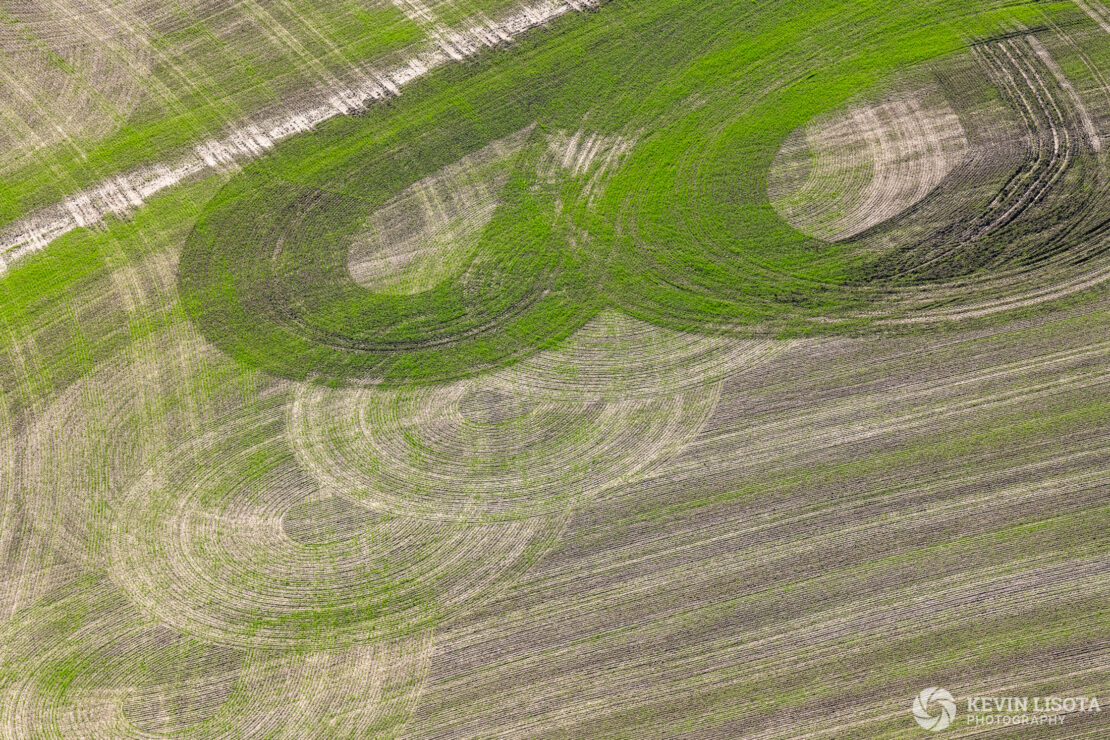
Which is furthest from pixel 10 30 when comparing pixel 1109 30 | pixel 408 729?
pixel 1109 30

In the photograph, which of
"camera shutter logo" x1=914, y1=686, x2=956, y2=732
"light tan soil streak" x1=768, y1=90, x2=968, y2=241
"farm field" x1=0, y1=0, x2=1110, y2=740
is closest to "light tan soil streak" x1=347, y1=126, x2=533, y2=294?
"farm field" x1=0, y1=0, x2=1110, y2=740

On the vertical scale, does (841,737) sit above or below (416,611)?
A: below

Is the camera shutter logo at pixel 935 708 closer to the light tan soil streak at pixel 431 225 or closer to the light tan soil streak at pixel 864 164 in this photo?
the light tan soil streak at pixel 864 164

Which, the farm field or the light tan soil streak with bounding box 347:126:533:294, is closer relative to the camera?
the farm field

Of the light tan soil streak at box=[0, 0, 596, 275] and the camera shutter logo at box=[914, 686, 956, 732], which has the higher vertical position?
the light tan soil streak at box=[0, 0, 596, 275]

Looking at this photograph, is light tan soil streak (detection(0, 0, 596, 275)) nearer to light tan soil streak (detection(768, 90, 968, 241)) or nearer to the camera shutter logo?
light tan soil streak (detection(768, 90, 968, 241))

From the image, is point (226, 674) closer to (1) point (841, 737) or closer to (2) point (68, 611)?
(2) point (68, 611)

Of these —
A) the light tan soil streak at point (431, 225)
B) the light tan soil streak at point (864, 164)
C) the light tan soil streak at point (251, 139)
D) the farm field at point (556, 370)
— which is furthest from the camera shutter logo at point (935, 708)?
the light tan soil streak at point (251, 139)

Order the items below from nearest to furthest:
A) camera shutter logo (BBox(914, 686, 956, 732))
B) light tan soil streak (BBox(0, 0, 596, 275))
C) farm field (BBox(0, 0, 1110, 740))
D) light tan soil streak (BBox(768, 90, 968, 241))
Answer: camera shutter logo (BBox(914, 686, 956, 732)) < farm field (BBox(0, 0, 1110, 740)) < light tan soil streak (BBox(768, 90, 968, 241)) < light tan soil streak (BBox(0, 0, 596, 275))
